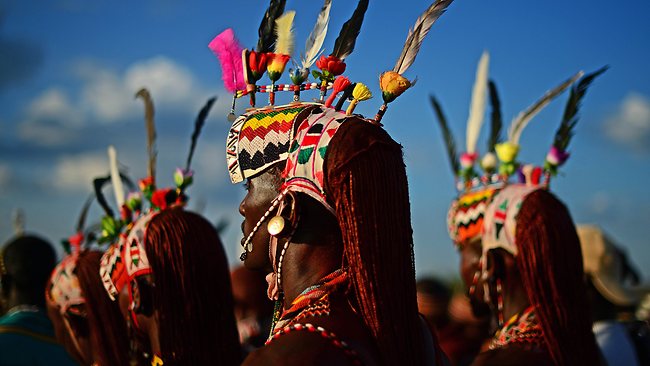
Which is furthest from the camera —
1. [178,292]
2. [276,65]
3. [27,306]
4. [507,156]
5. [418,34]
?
[27,306]

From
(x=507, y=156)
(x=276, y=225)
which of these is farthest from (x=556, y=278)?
(x=276, y=225)

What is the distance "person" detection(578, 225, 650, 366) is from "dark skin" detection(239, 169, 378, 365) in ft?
12.3

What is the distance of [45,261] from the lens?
7277 millimetres

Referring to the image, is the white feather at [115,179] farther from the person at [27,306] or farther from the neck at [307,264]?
the neck at [307,264]

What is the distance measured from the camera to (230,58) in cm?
363

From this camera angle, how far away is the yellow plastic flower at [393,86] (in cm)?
308

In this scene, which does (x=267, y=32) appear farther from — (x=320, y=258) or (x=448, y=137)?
(x=448, y=137)

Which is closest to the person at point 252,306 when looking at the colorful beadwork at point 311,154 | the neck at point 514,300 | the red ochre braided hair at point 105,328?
the red ochre braided hair at point 105,328

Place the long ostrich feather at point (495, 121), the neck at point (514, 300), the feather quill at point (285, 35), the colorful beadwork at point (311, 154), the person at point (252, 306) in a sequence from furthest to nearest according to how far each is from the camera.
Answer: the person at point (252, 306), the long ostrich feather at point (495, 121), the neck at point (514, 300), the feather quill at point (285, 35), the colorful beadwork at point (311, 154)

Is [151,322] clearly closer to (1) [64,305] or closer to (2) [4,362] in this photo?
(2) [4,362]

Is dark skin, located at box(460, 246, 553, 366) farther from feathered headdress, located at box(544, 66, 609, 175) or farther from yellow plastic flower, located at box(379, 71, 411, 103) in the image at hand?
yellow plastic flower, located at box(379, 71, 411, 103)

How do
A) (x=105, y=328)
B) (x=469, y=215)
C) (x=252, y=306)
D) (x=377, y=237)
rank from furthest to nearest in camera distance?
(x=252, y=306)
(x=469, y=215)
(x=105, y=328)
(x=377, y=237)

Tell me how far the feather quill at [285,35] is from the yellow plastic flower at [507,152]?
3185mm

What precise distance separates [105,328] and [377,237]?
353 centimetres
